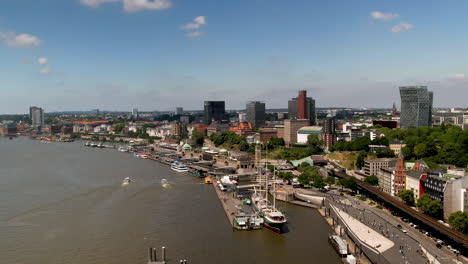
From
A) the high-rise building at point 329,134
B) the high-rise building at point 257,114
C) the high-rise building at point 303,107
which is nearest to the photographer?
the high-rise building at point 329,134

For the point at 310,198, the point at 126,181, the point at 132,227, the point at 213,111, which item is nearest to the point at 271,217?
the point at 310,198

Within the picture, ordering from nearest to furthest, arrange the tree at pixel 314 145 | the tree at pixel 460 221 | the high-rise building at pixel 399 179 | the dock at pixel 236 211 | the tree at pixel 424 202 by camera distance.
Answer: the tree at pixel 460 221 → the tree at pixel 424 202 → the dock at pixel 236 211 → the high-rise building at pixel 399 179 → the tree at pixel 314 145

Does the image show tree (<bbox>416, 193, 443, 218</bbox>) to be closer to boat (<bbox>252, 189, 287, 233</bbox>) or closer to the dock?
boat (<bbox>252, 189, 287, 233</bbox>)

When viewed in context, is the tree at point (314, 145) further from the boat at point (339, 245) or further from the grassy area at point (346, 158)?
the boat at point (339, 245)

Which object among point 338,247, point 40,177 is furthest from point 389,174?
point 40,177

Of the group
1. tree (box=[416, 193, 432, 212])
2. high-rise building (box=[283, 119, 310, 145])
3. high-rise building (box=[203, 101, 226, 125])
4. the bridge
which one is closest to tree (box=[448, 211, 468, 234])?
the bridge

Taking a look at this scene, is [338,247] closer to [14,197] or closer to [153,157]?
[14,197]

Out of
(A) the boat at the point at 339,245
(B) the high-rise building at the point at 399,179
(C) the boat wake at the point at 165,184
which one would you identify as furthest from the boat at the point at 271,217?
(C) the boat wake at the point at 165,184

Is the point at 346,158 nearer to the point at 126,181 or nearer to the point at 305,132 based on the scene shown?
the point at 305,132
